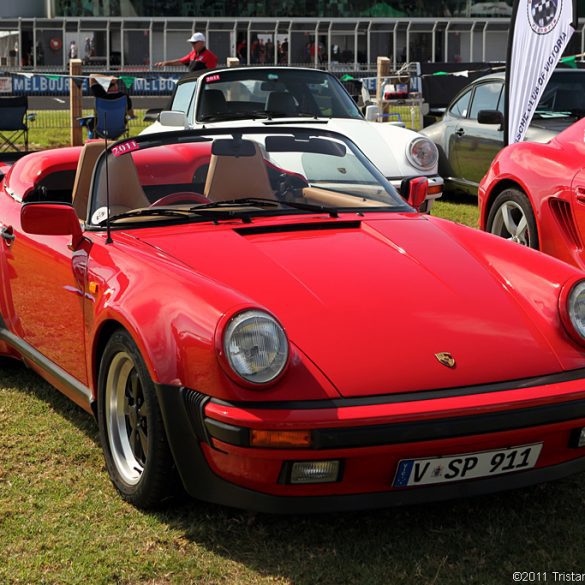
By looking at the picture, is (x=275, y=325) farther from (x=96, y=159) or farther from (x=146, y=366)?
(x=96, y=159)

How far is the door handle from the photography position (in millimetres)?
5114

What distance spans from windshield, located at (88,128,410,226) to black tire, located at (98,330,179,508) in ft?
2.76

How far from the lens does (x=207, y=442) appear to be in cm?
325

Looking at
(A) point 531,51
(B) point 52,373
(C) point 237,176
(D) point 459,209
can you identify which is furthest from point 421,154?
(B) point 52,373

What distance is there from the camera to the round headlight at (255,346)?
3.20 metres

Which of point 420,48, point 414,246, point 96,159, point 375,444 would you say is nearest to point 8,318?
point 96,159

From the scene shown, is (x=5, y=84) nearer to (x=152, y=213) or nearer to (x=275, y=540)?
(x=152, y=213)

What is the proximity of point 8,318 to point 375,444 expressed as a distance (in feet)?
8.93

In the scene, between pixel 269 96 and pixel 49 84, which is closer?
pixel 269 96

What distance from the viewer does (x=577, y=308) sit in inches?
147

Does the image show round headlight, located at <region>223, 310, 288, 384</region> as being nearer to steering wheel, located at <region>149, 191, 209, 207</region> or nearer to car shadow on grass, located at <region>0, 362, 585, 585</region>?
car shadow on grass, located at <region>0, 362, 585, 585</region>

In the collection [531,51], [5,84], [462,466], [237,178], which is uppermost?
[531,51]

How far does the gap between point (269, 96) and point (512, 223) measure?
374 cm

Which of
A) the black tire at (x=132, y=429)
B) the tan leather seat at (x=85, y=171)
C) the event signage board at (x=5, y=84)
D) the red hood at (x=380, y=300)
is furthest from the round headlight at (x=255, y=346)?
the event signage board at (x=5, y=84)
